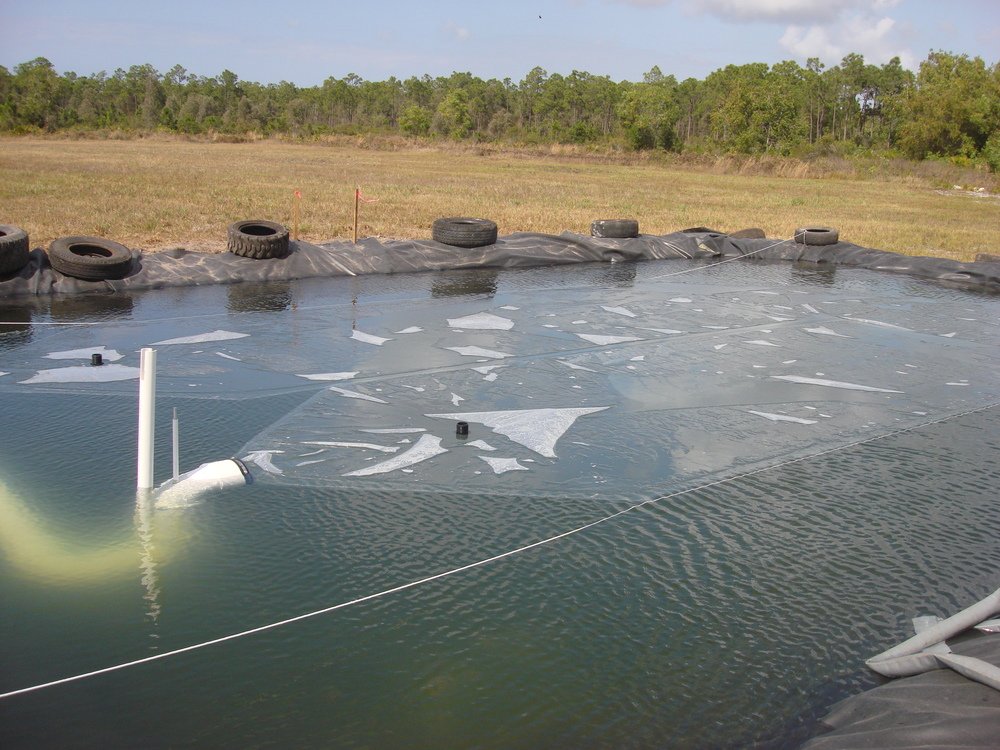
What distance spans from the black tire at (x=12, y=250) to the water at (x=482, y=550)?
1.55 m

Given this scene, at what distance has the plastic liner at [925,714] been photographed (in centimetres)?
284

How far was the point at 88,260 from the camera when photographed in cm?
991

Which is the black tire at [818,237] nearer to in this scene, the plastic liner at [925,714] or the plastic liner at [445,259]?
the plastic liner at [445,259]

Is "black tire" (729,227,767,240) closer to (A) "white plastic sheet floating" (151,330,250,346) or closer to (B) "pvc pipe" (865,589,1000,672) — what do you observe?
(A) "white plastic sheet floating" (151,330,250,346)

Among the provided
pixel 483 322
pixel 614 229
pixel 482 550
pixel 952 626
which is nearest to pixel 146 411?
pixel 482 550

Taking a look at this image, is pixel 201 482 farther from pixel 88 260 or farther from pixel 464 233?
pixel 464 233

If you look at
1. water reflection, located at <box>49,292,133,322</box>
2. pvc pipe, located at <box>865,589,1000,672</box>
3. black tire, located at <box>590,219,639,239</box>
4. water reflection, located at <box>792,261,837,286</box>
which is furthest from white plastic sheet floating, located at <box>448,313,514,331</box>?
pvc pipe, located at <box>865,589,1000,672</box>

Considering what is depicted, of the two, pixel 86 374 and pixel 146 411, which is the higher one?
pixel 146 411

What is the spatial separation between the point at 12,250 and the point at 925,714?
9.63 m

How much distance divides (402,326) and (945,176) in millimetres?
37099

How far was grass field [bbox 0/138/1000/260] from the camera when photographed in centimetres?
1508

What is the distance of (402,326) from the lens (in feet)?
30.3

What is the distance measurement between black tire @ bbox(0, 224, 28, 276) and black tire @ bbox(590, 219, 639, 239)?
840 centimetres

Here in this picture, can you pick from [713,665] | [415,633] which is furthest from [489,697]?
[713,665]
